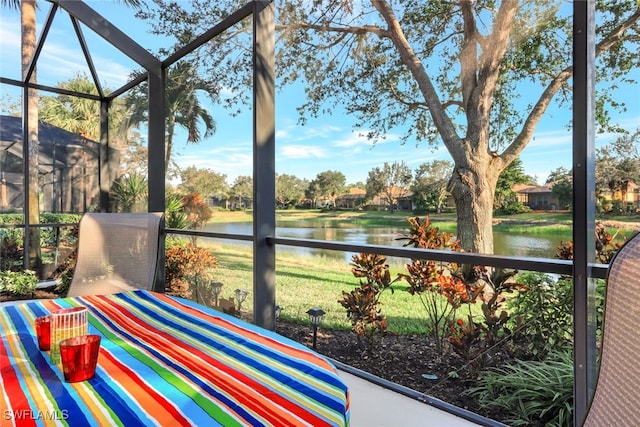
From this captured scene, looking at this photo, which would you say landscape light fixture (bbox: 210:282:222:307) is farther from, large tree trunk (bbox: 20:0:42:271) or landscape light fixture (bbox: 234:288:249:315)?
large tree trunk (bbox: 20:0:42:271)

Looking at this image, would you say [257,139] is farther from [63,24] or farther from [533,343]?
[63,24]

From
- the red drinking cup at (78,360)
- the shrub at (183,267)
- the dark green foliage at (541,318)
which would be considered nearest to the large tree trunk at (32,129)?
the shrub at (183,267)

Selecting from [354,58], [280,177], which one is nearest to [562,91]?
[354,58]

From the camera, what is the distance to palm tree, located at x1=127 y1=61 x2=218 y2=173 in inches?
235

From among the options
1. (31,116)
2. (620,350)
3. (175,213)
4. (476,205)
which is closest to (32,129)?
(31,116)

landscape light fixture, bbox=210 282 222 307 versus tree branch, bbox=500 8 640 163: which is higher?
tree branch, bbox=500 8 640 163

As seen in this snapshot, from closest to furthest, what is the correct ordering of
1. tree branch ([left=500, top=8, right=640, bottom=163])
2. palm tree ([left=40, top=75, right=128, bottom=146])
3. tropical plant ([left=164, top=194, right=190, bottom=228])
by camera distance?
tree branch ([left=500, top=8, right=640, bottom=163]) → tropical plant ([left=164, top=194, right=190, bottom=228]) → palm tree ([left=40, top=75, right=128, bottom=146])

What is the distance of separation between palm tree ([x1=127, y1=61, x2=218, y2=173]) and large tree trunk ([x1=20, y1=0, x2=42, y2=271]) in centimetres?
131

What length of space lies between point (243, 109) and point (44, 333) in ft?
18.2

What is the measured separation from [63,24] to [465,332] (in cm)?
640

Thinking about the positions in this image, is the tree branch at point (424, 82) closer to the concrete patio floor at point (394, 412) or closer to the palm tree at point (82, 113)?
the concrete patio floor at point (394, 412)
